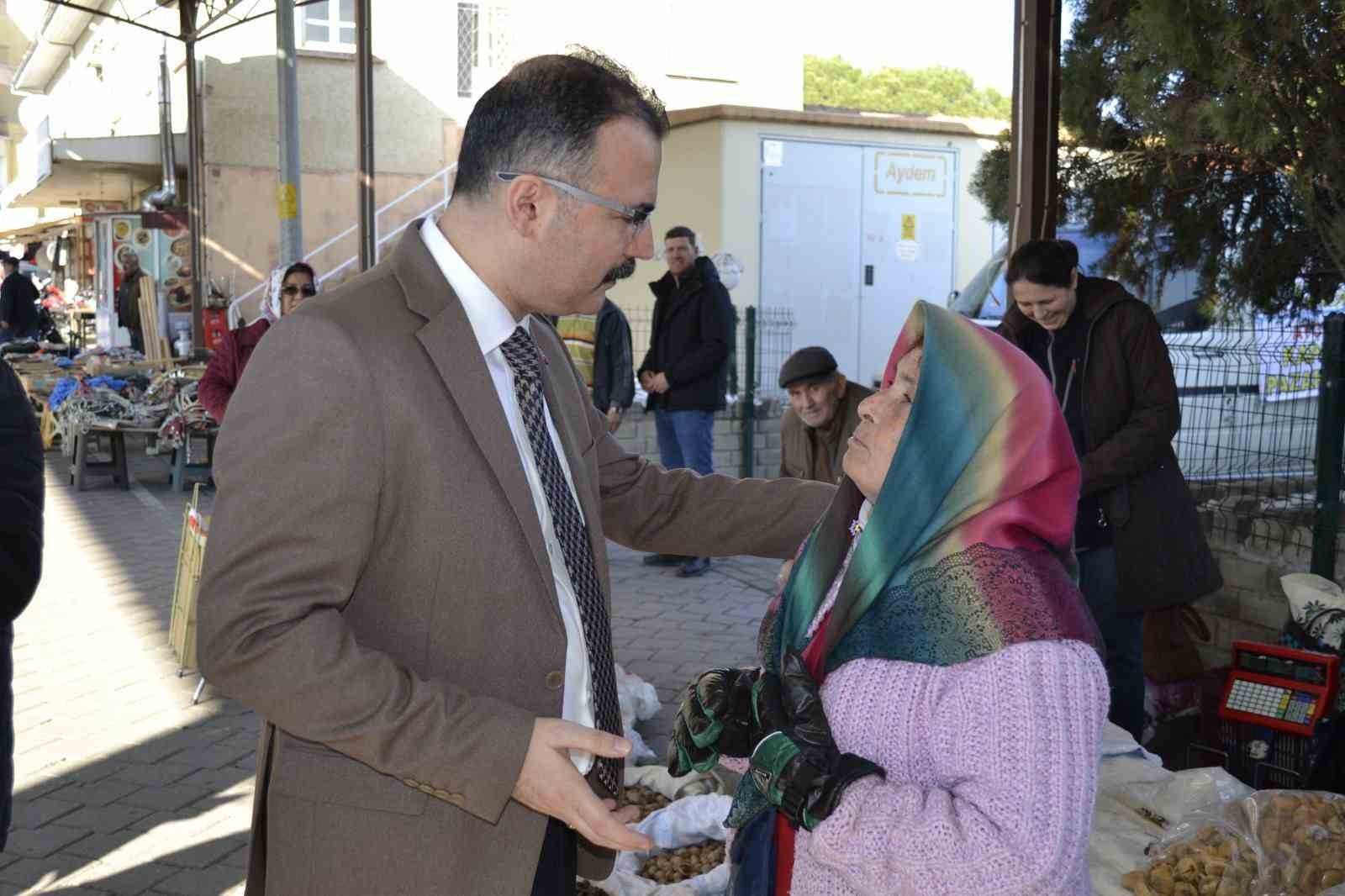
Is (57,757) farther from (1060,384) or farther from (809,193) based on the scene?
(809,193)

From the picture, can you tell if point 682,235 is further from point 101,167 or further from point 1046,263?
point 101,167

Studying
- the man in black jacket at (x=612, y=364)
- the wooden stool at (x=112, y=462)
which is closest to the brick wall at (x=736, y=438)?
the man in black jacket at (x=612, y=364)

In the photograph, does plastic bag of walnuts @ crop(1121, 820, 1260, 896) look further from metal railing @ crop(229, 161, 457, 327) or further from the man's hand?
metal railing @ crop(229, 161, 457, 327)

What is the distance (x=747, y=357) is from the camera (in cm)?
1117

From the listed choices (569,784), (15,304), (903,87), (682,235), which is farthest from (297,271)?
(903,87)

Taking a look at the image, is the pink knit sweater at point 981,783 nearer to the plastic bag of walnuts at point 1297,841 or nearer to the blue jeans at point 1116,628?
the plastic bag of walnuts at point 1297,841

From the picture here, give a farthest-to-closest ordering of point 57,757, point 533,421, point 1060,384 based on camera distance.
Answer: point 57,757 < point 1060,384 < point 533,421

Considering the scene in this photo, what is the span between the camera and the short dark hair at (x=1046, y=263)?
4.80 m

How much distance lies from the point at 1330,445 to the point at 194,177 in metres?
16.4

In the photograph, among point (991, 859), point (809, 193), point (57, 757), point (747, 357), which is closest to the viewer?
point (991, 859)

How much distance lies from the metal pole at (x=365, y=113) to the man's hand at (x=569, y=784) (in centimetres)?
1008

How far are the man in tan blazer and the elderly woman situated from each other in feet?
0.97

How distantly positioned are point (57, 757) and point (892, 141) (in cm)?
1315

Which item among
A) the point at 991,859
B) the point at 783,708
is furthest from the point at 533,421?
the point at 991,859
